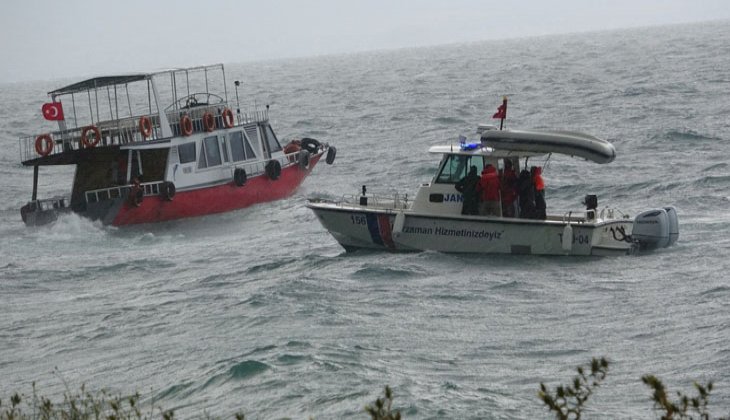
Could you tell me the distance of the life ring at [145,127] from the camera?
30.5 metres

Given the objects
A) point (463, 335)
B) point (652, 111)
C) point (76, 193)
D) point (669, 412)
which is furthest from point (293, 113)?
point (669, 412)

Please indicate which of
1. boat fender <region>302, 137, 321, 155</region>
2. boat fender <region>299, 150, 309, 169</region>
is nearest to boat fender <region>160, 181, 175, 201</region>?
boat fender <region>299, 150, 309, 169</region>

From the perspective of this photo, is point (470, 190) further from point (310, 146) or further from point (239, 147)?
point (310, 146)

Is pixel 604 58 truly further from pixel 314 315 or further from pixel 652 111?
pixel 314 315

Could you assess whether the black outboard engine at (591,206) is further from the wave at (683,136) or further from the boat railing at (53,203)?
the wave at (683,136)

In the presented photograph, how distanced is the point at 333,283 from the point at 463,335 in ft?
14.5

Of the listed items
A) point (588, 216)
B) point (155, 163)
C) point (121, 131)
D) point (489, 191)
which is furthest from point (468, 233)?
point (121, 131)

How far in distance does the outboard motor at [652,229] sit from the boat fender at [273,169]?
1329 cm

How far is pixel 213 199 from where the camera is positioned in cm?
3119

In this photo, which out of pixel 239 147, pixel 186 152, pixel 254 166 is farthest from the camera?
pixel 254 166

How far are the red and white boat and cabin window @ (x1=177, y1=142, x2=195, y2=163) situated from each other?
0.02 metres

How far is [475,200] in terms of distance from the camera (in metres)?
21.6

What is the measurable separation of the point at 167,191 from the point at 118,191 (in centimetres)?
115

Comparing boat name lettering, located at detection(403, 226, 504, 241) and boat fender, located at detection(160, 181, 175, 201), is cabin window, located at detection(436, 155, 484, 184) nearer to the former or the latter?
boat name lettering, located at detection(403, 226, 504, 241)
